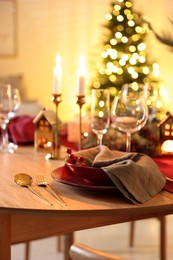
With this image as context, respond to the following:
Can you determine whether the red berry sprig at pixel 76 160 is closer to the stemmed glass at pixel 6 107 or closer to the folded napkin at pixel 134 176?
the folded napkin at pixel 134 176

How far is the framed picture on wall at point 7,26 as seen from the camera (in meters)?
5.67

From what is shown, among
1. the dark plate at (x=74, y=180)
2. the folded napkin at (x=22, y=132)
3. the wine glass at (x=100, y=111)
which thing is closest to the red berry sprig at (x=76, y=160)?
the dark plate at (x=74, y=180)

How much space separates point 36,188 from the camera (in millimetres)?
1294

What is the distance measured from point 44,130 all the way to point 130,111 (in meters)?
0.46

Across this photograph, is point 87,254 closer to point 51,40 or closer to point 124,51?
point 124,51

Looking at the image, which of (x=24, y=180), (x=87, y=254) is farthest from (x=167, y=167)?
(x=87, y=254)

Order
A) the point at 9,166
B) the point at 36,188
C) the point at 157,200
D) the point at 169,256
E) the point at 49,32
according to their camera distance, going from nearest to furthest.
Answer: the point at 157,200 < the point at 36,188 < the point at 9,166 < the point at 169,256 < the point at 49,32

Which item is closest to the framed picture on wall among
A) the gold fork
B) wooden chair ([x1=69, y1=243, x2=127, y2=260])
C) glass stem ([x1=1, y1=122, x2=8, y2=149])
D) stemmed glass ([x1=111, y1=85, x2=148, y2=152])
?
glass stem ([x1=1, y1=122, x2=8, y2=149])

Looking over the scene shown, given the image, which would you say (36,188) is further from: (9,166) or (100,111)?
(100,111)

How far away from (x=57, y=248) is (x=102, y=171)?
192 cm

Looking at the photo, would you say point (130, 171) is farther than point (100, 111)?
No

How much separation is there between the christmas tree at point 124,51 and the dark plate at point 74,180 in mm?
3693

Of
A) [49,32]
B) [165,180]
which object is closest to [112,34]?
[49,32]

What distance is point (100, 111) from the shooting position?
1.68 metres
